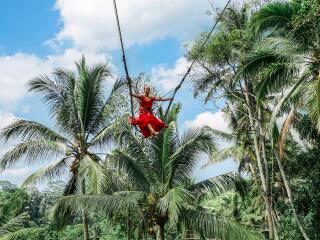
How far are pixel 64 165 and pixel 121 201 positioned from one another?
5319 millimetres

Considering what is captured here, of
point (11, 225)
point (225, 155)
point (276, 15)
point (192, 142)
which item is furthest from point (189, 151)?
point (225, 155)

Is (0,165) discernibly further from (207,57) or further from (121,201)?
(207,57)

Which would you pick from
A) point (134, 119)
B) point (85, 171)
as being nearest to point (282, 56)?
point (134, 119)

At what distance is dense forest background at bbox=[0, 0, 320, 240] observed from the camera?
13.1 metres

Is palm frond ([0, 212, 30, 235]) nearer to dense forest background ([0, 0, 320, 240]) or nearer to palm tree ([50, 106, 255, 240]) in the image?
dense forest background ([0, 0, 320, 240])

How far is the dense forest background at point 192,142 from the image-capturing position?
43.1 feet

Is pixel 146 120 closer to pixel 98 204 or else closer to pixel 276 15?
pixel 98 204

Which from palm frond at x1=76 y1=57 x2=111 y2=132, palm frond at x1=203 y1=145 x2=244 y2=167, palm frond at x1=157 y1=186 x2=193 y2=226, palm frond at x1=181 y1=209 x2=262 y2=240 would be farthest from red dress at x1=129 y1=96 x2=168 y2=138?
palm frond at x1=203 y1=145 x2=244 y2=167

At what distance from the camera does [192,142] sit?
14305 millimetres

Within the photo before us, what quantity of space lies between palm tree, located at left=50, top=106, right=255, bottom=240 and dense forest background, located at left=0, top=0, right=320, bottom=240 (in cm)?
3

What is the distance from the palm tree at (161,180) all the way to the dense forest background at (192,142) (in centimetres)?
3

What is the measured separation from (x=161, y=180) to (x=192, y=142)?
4.35ft

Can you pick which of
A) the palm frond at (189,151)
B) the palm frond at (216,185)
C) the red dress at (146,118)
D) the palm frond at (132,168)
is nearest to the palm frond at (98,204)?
the palm frond at (132,168)

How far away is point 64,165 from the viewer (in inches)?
703
